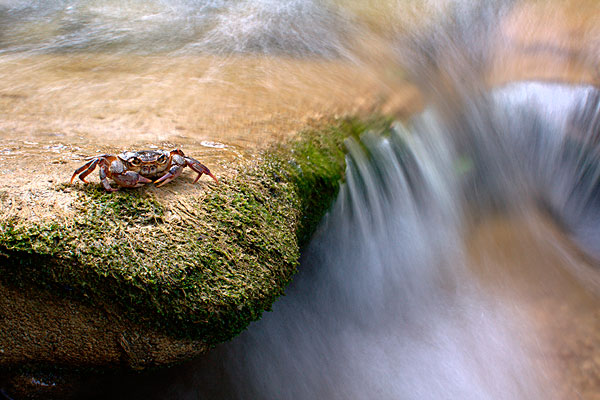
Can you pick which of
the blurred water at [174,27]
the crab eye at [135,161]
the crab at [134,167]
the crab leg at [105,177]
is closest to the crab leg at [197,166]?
the crab at [134,167]

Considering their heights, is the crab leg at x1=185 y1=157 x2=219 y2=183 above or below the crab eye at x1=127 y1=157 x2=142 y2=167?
below

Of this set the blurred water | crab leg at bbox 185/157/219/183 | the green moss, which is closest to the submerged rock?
the green moss

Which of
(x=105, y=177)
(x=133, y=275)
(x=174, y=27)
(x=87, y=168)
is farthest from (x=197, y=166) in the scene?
(x=174, y=27)

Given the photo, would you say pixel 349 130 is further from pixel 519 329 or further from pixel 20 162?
pixel 20 162

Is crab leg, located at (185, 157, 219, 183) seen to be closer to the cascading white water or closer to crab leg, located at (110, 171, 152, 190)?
crab leg, located at (110, 171, 152, 190)

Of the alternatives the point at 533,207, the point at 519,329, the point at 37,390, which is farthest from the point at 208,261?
the point at 533,207

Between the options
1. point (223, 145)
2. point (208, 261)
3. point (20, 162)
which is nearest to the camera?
point (208, 261)
